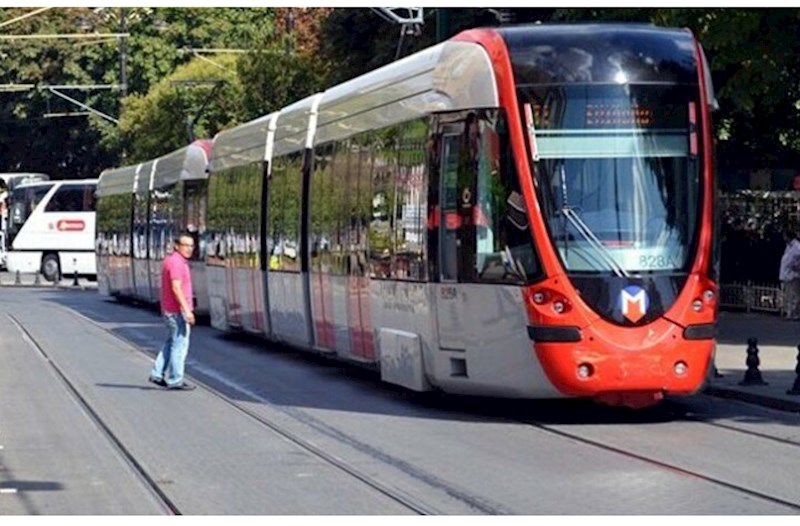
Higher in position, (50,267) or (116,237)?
(116,237)

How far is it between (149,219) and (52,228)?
25199 mm

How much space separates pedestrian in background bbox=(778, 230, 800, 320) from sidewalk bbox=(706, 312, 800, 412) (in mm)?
282

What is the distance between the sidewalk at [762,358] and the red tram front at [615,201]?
2.74 metres

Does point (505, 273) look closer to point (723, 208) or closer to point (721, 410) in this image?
point (721, 410)

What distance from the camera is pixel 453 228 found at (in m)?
18.0

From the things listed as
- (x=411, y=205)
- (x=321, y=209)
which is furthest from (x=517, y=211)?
(x=321, y=209)

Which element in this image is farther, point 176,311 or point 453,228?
point 176,311

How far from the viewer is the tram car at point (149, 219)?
37.0m

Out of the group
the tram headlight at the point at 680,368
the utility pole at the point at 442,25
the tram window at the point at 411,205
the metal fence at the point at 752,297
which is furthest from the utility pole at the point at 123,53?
the tram headlight at the point at 680,368

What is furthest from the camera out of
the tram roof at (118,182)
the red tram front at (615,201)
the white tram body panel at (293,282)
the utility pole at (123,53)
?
the utility pole at (123,53)

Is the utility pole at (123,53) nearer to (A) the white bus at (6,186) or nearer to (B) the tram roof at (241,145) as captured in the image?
(A) the white bus at (6,186)

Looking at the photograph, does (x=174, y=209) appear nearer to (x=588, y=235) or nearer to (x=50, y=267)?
(x=588, y=235)

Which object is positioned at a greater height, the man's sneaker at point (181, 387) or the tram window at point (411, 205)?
the tram window at point (411, 205)
